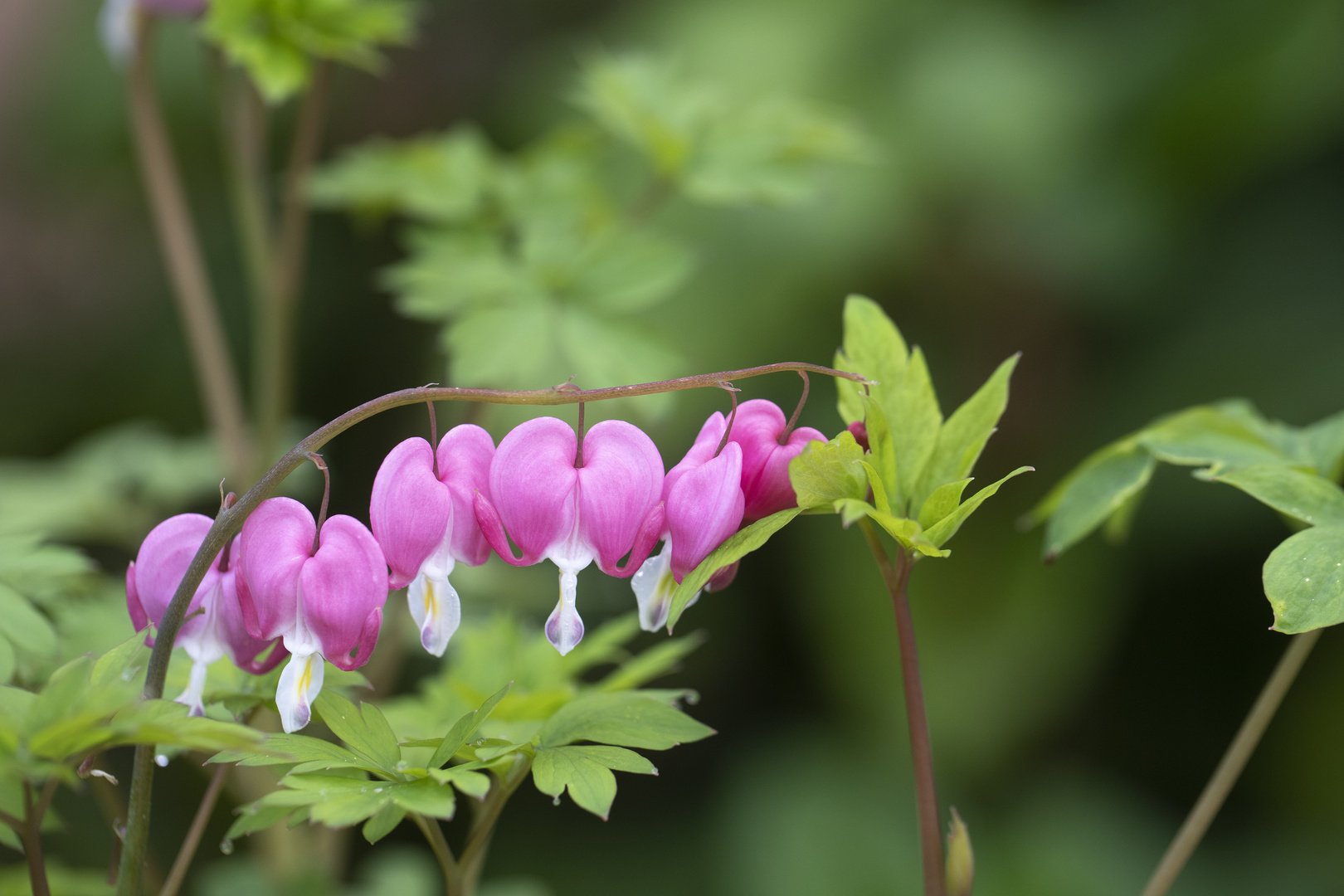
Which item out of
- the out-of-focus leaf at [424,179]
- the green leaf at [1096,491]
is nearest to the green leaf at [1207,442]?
the green leaf at [1096,491]

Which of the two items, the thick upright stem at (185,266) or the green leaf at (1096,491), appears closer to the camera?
the green leaf at (1096,491)

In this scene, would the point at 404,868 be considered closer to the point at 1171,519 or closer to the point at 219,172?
the point at 1171,519

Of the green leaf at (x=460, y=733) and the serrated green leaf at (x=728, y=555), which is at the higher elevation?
the serrated green leaf at (x=728, y=555)

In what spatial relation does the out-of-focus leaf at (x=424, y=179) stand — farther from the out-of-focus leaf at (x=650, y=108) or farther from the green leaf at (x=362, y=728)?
the green leaf at (x=362, y=728)

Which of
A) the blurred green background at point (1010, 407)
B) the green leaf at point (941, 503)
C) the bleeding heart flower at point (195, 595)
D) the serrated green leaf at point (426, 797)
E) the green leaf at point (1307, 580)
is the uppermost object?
the green leaf at point (941, 503)

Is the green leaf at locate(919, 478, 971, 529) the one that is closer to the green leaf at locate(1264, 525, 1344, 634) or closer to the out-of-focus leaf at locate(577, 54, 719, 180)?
the green leaf at locate(1264, 525, 1344, 634)

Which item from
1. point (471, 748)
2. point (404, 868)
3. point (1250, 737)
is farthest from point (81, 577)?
point (1250, 737)

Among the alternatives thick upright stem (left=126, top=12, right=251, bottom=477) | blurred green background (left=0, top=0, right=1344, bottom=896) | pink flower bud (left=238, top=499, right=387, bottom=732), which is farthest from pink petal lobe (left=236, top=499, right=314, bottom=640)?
blurred green background (left=0, top=0, right=1344, bottom=896)
